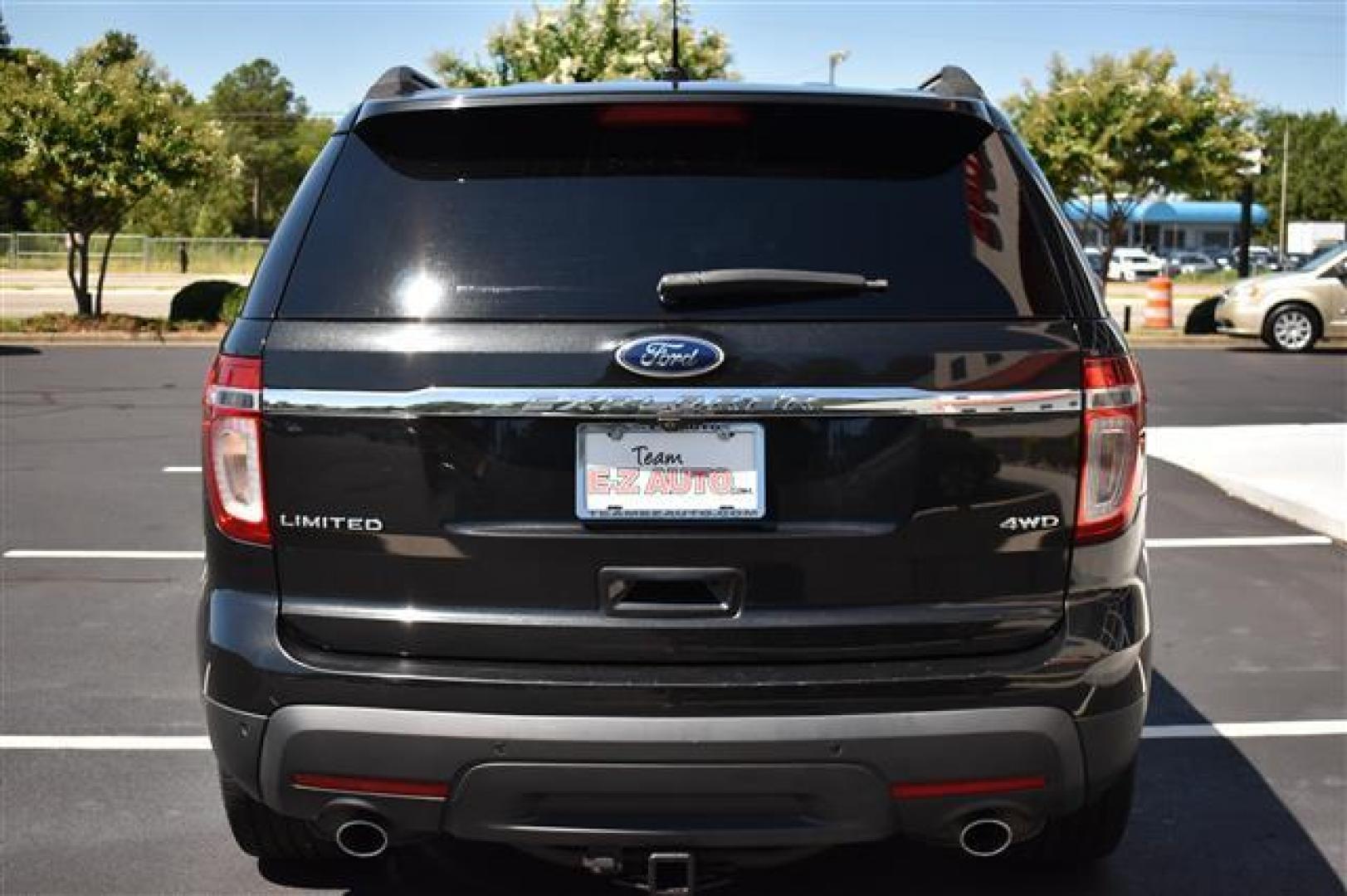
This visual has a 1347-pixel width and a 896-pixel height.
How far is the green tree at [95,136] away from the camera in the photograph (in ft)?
77.0

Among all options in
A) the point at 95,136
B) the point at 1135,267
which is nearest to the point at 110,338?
the point at 95,136

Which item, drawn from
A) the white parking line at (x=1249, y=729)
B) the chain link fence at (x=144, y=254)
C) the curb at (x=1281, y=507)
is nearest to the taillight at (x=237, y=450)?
the white parking line at (x=1249, y=729)

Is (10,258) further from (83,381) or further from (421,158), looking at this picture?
(421,158)

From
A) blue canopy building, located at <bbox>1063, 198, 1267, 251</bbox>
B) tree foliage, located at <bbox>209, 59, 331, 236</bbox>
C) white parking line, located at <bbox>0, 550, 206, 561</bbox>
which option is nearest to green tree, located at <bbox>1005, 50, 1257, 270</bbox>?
white parking line, located at <bbox>0, 550, 206, 561</bbox>

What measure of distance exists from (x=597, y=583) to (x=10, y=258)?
56.5 metres

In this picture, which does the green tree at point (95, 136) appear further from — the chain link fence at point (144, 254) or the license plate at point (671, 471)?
the chain link fence at point (144, 254)

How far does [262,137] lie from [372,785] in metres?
133

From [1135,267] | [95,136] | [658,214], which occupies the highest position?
[95,136]

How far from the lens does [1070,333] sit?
3244mm

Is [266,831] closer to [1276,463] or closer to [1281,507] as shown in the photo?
[1281,507]

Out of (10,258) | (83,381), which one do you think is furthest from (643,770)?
(10,258)

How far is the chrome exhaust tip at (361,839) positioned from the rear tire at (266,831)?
1.20 feet

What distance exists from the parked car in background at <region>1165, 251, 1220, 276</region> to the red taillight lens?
2862 inches

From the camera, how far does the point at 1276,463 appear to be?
1140 centimetres
